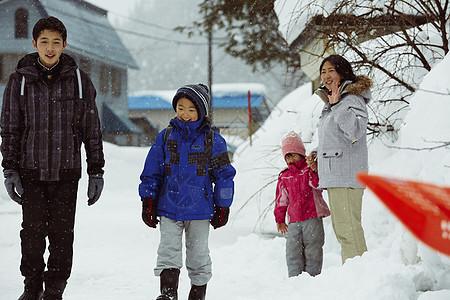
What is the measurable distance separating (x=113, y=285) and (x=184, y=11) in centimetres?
12387

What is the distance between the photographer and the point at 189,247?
139 inches

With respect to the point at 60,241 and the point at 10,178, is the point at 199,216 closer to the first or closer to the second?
the point at 60,241

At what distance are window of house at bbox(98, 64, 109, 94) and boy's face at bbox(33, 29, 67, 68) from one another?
2734 centimetres

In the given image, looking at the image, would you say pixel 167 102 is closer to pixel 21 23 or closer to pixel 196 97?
pixel 21 23

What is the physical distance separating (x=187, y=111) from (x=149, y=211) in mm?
728

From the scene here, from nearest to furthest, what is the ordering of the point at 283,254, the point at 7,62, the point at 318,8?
the point at 283,254, the point at 318,8, the point at 7,62

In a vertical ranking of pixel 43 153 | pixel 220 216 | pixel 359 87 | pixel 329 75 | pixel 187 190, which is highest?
pixel 329 75

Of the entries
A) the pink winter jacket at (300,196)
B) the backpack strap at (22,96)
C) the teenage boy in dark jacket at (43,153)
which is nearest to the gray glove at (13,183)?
the teenage boy in dark jacket at (43,153)

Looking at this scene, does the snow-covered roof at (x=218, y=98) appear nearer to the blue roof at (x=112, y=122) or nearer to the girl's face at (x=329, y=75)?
the blue roof at (x=112, y=122)

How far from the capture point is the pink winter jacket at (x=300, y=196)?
4516 millimetres

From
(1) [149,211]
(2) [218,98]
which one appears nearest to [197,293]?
(1) [149,211]

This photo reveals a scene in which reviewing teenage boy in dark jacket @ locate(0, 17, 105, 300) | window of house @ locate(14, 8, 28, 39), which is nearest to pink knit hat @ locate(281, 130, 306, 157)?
teenage boy in dark jacket @ locate(0, 17, 105, 300)

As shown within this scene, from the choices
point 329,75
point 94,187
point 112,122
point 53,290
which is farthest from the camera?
point 112,122

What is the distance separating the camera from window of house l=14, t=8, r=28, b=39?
27.0m
